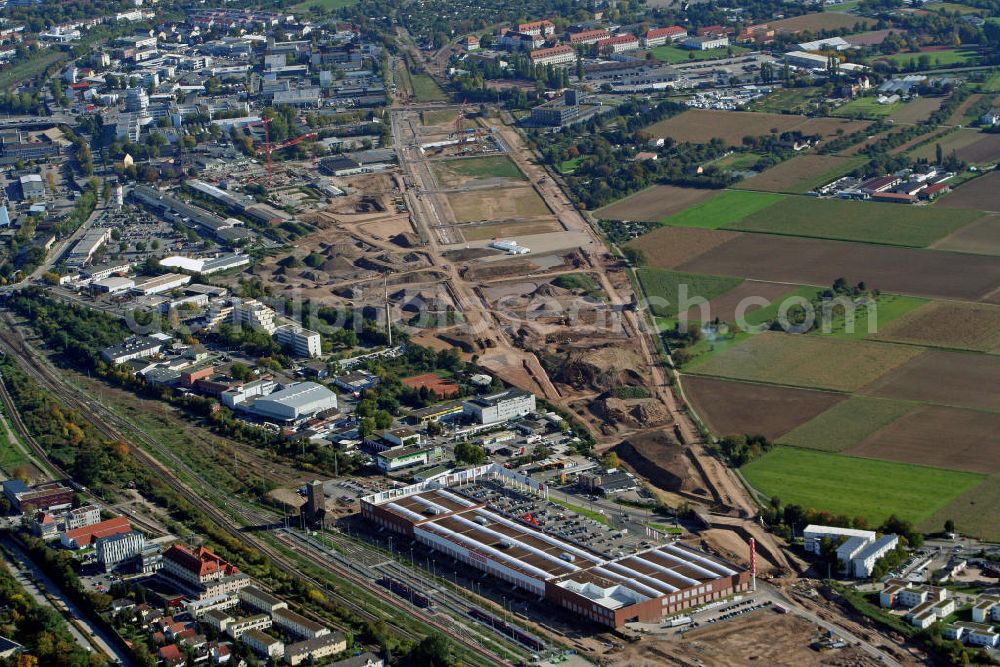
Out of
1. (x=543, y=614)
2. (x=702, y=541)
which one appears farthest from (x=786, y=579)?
(x=543, y=614)

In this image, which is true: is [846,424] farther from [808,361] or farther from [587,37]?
[587,37]

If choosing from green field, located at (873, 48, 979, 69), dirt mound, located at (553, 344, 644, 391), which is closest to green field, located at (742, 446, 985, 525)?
dirt mound, located at (553, 344, 644, 391)

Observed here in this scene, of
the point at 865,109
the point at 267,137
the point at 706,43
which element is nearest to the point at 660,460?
the point at 267,137

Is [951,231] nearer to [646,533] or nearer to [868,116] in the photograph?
[868,116]

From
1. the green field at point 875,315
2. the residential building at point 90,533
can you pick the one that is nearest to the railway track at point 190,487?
the residential building at point 90,533

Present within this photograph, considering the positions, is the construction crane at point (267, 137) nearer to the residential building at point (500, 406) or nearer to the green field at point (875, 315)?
the residential building at point (500, 406)
